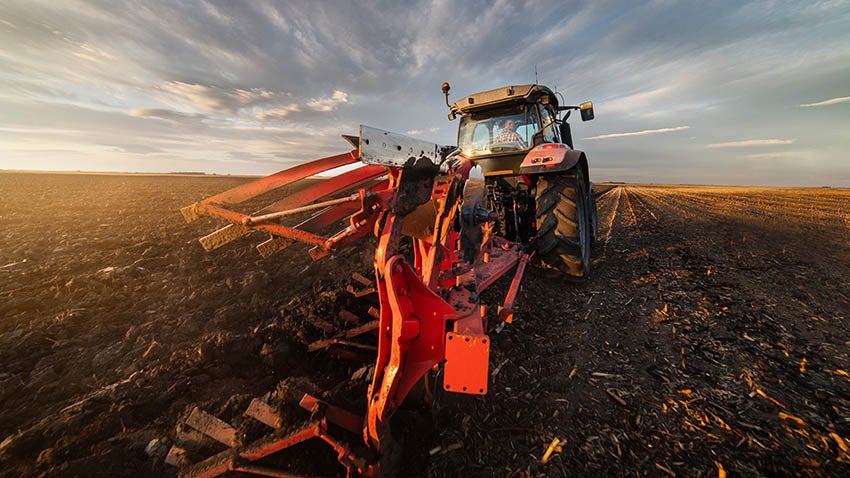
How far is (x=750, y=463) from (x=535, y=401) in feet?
3.80

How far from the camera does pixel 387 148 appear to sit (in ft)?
5.53

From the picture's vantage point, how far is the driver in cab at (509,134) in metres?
4.84

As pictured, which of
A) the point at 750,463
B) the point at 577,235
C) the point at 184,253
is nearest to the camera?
the point at 750,463

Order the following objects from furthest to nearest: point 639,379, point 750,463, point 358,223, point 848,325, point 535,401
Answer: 1. point 848,325
2. point 639,379
3. point 535,401
4. point 358,223
5. point 750,463

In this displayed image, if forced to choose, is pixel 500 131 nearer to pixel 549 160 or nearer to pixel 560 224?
pixel 549 160

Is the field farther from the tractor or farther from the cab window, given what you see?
the cab window

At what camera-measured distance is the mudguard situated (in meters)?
3.75

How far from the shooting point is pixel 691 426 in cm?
204

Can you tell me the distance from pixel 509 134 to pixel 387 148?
3.69 meters

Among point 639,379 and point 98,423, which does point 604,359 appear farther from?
point 98,423

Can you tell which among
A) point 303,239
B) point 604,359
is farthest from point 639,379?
point 303,239

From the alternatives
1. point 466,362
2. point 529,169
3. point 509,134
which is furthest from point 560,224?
point 466,362

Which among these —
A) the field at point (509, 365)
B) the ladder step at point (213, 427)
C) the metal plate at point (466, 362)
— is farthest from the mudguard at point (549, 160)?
the ladder step at point (213, 427)

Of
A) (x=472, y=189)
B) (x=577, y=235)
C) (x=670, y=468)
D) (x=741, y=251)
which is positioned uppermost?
(x=472, y=189)
